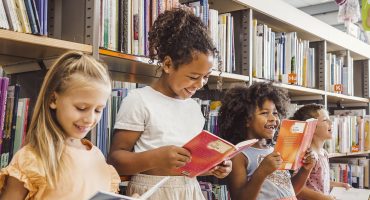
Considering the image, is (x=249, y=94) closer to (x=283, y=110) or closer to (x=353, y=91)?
(x=283, y=110)

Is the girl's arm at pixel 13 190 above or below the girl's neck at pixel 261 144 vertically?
below

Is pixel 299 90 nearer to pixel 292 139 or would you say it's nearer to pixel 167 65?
pixel 292 139

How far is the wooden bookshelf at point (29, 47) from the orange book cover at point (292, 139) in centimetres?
76

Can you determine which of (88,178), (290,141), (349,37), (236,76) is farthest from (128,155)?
(349,37)

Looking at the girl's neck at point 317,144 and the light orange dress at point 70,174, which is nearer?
A: the light orange dress at point 70,174

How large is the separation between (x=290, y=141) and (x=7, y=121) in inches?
38.9

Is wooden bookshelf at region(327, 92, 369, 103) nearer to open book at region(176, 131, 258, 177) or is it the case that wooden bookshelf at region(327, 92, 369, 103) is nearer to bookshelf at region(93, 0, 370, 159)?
bookshelf at region(93, 0, 370, 159)

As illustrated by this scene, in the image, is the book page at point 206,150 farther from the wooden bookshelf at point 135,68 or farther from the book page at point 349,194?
the book page at point 349,194

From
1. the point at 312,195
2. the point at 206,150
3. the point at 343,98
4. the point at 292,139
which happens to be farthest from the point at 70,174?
the point at 343,98

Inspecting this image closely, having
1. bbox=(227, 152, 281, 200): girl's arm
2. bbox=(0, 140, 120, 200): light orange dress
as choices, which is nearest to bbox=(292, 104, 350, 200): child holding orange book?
bbox=(227, 152, 281, 200): girl's arm

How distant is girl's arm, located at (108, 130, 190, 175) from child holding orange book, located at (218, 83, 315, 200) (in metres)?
0.43

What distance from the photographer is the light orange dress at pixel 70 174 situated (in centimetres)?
90

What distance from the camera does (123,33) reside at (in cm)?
142

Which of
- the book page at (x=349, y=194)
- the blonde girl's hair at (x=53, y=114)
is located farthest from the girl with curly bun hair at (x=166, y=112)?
the book page at (x=349, y=194)
